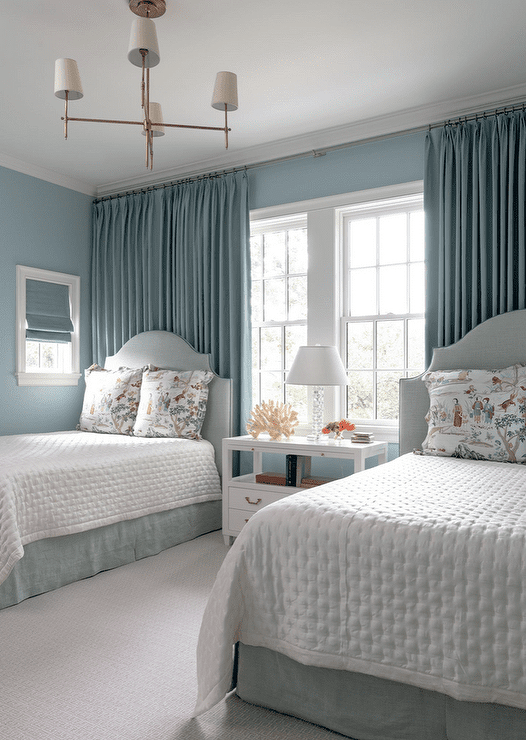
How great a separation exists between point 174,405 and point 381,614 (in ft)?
8.91

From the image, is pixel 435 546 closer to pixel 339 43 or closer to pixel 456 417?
pixel 456 417

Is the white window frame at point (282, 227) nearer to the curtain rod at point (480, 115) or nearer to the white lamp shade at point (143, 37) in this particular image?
the curtain rod at point (480, 115)

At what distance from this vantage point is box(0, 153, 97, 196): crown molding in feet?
14.2

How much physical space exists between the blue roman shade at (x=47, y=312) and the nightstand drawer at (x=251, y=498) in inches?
82.8

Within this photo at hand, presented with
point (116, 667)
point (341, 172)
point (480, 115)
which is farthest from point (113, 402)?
point (480, 115)

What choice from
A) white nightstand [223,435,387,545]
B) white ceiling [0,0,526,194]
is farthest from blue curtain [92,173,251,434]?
white nightstand [223,435,387,545]

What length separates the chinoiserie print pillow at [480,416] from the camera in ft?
9.15

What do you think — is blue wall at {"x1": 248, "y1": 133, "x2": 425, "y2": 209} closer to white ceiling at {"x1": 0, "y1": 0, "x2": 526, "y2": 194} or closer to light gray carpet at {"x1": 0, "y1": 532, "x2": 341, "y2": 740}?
white ceiling at {"x1": 0, "y1": 0, "x2": 526, "y2": 194}

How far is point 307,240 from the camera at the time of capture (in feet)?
13.4

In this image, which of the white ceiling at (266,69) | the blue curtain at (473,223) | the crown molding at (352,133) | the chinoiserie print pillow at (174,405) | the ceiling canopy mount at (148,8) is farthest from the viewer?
the chinoiserie print pillow at (174,405)

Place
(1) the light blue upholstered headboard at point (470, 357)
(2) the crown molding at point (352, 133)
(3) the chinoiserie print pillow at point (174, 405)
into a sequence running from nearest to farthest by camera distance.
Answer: (1) the light blue upholstered headboard at point (470, 357) < (2) the crown molding at point (352, 133) < (3) the chinoiserie print pillow at point (174, 405)

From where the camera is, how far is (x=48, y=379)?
4.68 m

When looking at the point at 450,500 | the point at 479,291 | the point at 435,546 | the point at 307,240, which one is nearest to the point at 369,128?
the point at 307,240

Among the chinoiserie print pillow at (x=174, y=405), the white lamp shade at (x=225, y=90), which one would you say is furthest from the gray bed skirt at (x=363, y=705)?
the chinoiserie print pillow at (x=174, y=405)
